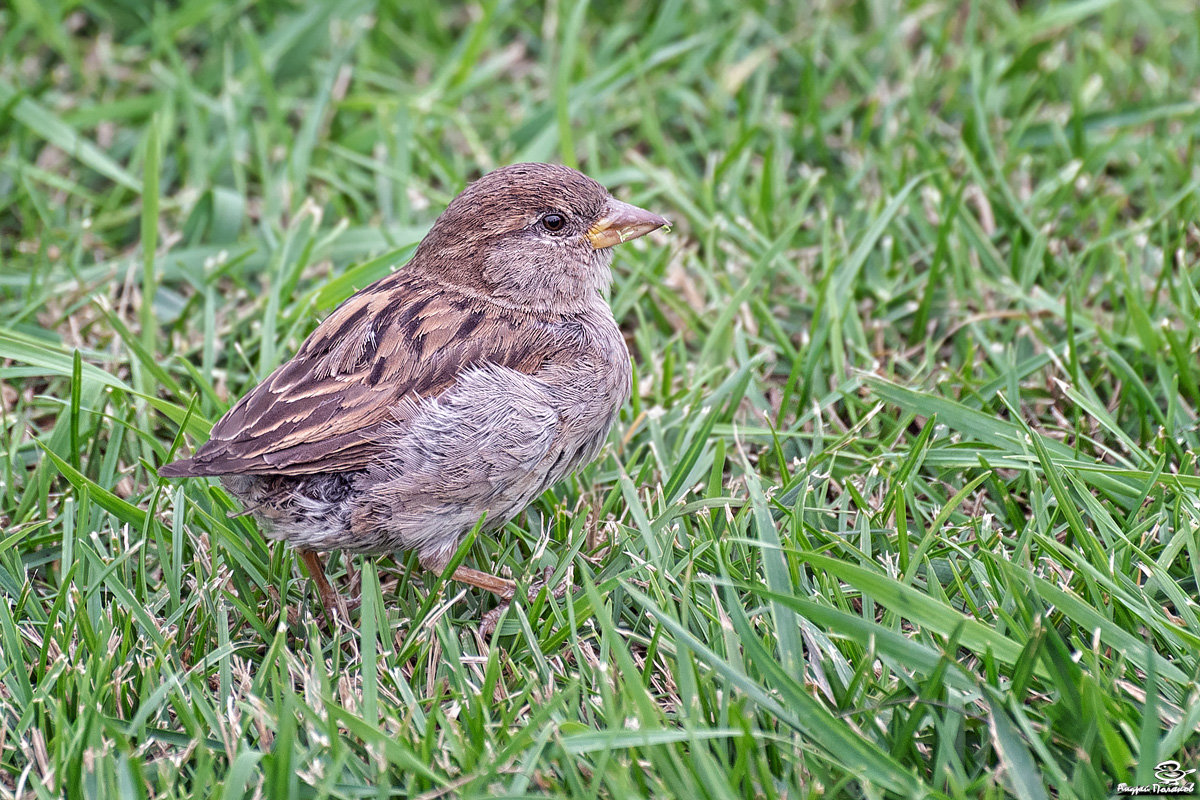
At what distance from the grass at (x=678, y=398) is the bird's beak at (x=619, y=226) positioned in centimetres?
64

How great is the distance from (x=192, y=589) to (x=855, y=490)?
205cm

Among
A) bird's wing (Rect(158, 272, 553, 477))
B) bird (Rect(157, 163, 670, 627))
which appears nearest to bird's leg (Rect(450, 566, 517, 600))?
bird (Rect(157, 163, 670, 627))

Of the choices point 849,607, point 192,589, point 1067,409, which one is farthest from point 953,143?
point 192,589

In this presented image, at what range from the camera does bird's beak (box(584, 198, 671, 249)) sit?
403 centimetres

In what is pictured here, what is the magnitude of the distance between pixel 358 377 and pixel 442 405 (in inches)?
10.6

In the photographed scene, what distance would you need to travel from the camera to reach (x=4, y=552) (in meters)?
3.58

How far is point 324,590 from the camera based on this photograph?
3613 millimetres

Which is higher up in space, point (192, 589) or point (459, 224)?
point (459, 224)

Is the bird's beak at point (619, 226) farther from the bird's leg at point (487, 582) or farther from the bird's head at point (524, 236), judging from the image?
the bird's leg at point (487, 582)

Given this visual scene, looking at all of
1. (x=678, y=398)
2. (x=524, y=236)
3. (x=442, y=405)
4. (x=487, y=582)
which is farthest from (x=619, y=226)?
(x=487, y=582)

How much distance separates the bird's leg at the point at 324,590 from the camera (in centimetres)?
358

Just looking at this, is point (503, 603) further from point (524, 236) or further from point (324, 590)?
point (524, 236)

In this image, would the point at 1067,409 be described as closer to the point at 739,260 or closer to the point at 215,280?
the point at 739,260

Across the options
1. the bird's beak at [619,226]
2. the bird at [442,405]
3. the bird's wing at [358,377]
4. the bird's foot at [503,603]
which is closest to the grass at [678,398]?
the bird's foot at [503,603]
